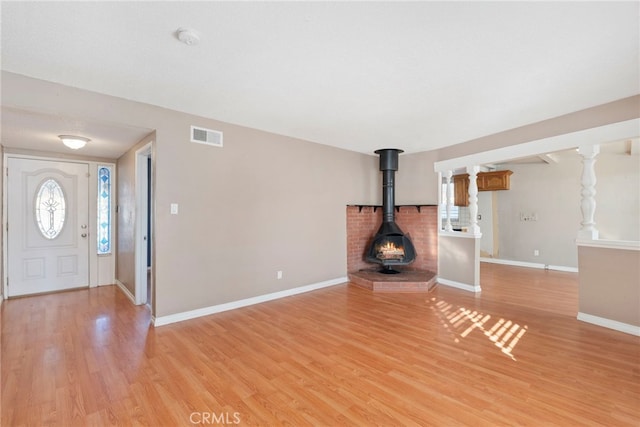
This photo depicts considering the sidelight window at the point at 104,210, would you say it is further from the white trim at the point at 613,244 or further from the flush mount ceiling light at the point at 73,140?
the white trim at the point at 613,244

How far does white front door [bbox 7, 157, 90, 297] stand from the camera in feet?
13.7

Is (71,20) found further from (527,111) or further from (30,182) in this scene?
(527,111)

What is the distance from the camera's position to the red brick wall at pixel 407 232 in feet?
17.2

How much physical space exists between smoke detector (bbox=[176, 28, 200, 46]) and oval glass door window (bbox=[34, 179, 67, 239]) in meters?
4.24

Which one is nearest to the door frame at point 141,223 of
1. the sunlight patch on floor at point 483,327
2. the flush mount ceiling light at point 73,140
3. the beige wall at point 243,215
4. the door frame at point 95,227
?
the flush mount ceiling light at point 73,140

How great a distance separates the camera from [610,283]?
313cm

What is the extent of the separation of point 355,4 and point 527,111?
2752 millimetres

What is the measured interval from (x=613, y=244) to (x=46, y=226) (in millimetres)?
7609

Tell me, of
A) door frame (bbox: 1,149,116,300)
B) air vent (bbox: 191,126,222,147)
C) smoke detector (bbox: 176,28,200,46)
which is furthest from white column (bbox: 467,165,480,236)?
door frame (bbox: 1,149,116,300)

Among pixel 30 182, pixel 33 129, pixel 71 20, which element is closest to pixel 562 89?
pixel 71 20

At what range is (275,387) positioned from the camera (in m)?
2.06

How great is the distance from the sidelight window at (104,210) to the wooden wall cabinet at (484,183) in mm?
7824

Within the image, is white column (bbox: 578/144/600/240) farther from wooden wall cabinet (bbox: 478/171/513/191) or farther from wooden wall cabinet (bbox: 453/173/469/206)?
wooden wall cabinet (bbox: 453/173/469/206)

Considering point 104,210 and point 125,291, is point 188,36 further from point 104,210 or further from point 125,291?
point 104,210
